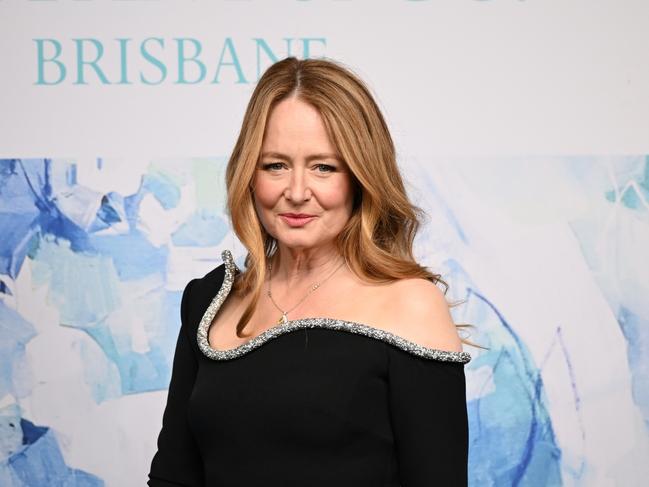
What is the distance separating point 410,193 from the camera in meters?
2.55

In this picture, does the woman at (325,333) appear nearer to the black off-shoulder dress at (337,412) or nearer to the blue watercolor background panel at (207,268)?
the black off-shoulder dress at (337,412)

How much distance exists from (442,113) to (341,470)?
132 centimetres

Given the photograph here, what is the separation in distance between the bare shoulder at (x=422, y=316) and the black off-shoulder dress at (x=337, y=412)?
26 millimetres

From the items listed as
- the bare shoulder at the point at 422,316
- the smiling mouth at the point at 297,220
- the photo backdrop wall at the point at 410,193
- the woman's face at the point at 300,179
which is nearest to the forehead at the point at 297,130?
the woman's face at the point at 300,179

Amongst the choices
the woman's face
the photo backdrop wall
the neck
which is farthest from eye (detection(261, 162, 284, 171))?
the photo backdrop wall

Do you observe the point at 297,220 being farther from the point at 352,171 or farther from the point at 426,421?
the point at 426,421

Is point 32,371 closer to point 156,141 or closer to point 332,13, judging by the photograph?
point 156,141

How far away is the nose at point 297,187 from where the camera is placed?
1.52m

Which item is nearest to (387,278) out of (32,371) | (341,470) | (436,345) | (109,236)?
(436,345)

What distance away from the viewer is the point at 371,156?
1533mm

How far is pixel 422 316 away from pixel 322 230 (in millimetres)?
205

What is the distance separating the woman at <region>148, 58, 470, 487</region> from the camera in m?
1.47

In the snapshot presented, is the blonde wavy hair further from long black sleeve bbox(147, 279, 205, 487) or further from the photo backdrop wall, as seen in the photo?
the photo backdrop wall

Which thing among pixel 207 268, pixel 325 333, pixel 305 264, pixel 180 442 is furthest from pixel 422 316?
pixel 207 268
